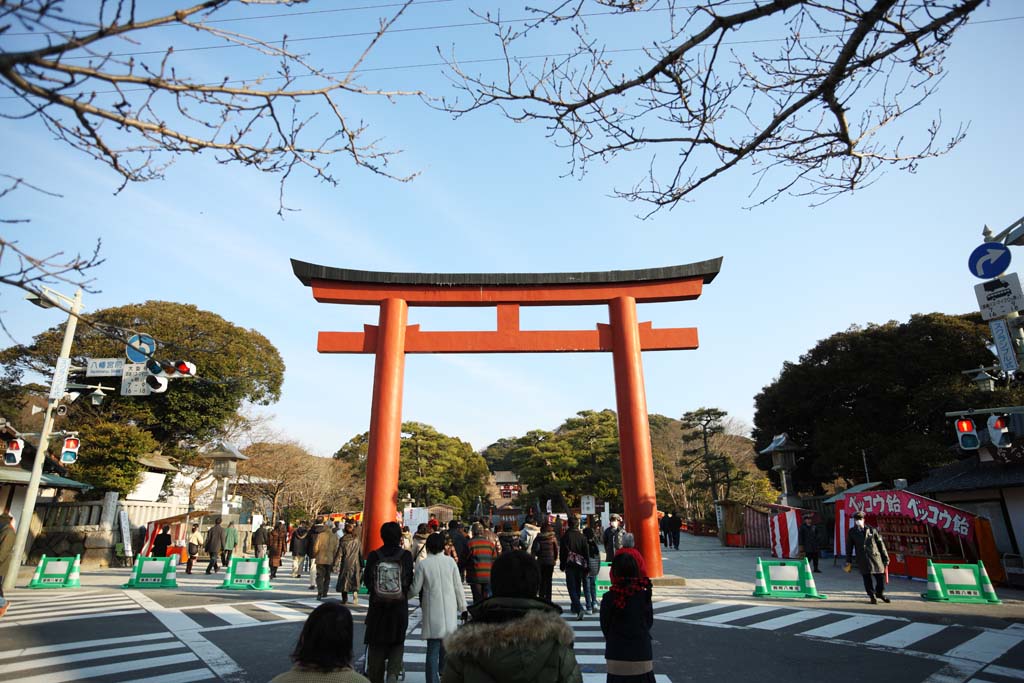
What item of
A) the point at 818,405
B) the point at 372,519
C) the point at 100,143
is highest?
the point at 818,405

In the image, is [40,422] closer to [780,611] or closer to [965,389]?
[780,611]

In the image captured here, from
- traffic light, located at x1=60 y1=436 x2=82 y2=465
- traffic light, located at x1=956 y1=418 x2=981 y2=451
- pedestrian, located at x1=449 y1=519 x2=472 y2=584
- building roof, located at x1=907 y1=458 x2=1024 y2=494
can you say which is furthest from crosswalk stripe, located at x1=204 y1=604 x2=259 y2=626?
building roof, located at x1=907 y1=458 x2=1024 y2=494

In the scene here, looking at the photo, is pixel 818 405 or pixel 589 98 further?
pixel 818 405

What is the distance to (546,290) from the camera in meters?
14.5

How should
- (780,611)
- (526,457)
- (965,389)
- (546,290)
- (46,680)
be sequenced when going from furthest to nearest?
(526,457) < (965,389) < (546,290) < (780,611) < (46,680)

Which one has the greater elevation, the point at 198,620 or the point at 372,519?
the point at 372,519

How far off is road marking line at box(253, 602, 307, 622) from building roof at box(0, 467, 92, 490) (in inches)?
385

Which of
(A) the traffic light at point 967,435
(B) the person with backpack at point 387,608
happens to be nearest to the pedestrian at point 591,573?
(B) the person with backpack at point 387,608

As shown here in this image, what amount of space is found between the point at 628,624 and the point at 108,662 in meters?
5.57

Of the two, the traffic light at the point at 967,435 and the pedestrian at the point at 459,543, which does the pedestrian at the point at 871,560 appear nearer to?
the traffic light at the point at 967,435

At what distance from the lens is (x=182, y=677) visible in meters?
5.43

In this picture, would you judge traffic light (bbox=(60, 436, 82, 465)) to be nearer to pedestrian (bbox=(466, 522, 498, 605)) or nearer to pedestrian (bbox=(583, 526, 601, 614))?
pedestrian (bbox=(466, 522, 498, 605))

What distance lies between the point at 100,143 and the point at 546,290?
1173cm

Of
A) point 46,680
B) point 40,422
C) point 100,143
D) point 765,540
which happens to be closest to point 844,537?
point 765,540
